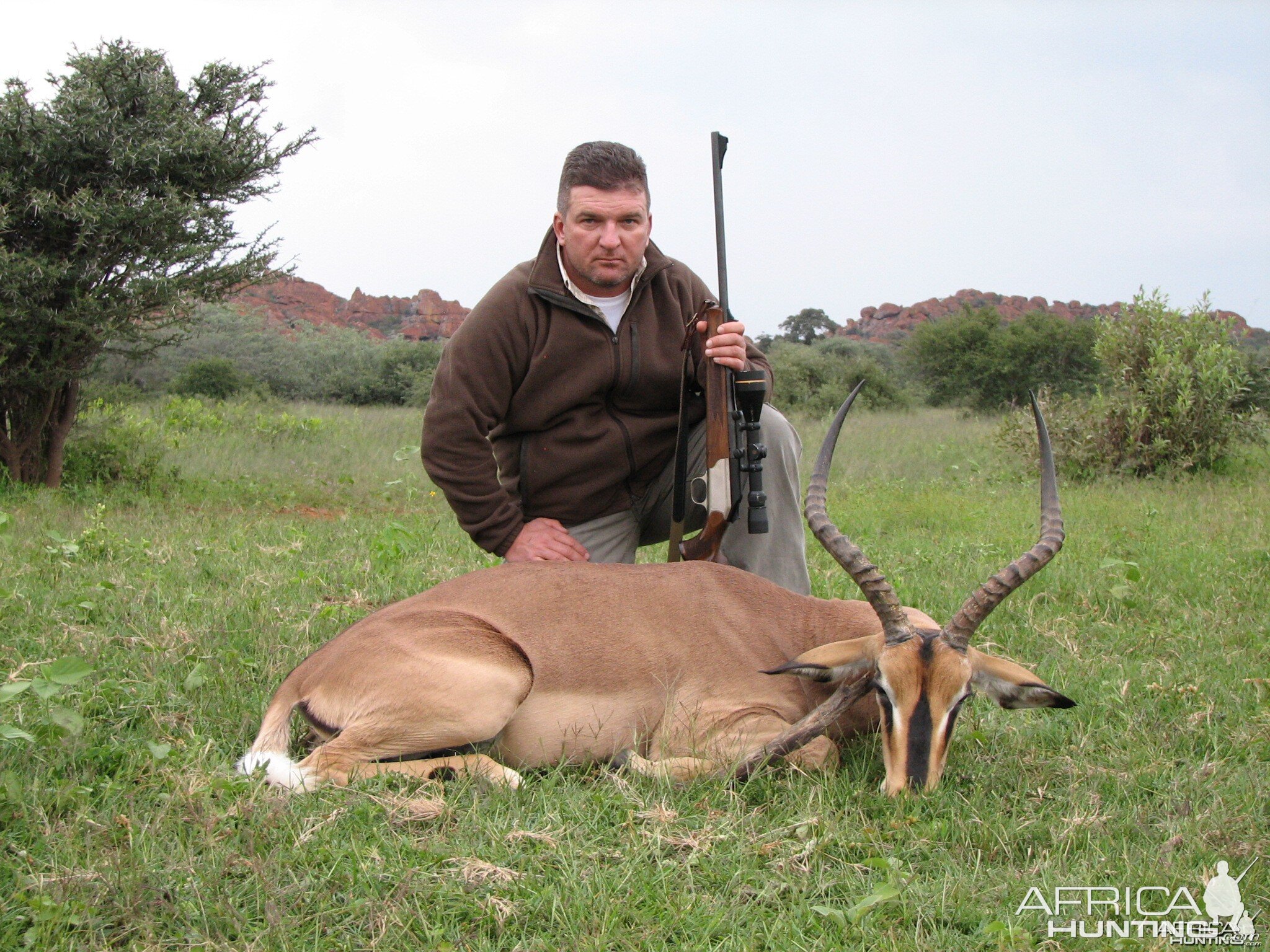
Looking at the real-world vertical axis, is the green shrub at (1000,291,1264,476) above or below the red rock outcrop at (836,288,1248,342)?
below

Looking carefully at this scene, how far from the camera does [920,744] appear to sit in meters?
3.28

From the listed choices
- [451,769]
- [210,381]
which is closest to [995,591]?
[451,769]

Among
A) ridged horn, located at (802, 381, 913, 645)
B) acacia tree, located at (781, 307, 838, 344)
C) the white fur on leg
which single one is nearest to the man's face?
ridged horn, located at (802, 381, 913, 645)

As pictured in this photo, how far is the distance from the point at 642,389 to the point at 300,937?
114 inches

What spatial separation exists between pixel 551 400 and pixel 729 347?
807 millimetres

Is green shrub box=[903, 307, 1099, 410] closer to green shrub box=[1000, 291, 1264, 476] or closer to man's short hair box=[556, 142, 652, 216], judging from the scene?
green shrub box=[1000, 291, 1264, 476]

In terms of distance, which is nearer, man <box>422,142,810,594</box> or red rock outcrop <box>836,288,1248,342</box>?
man <box>422,142,810,594</box>

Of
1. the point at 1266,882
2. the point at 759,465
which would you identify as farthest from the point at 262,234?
the point at 1266,882

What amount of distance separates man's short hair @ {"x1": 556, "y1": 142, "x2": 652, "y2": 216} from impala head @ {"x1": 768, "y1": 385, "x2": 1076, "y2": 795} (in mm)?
1398

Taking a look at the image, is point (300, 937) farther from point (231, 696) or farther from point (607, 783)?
point (231, 696)

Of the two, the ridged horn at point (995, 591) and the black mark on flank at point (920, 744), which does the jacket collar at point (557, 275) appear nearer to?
the ridged horn at point (995, 591)

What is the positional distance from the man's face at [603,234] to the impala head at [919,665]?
1253 mm

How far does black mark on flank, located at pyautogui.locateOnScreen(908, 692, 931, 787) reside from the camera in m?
3.24

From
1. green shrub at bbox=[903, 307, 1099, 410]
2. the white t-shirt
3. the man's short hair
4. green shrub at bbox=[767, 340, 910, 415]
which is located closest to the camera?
the man's short hair
